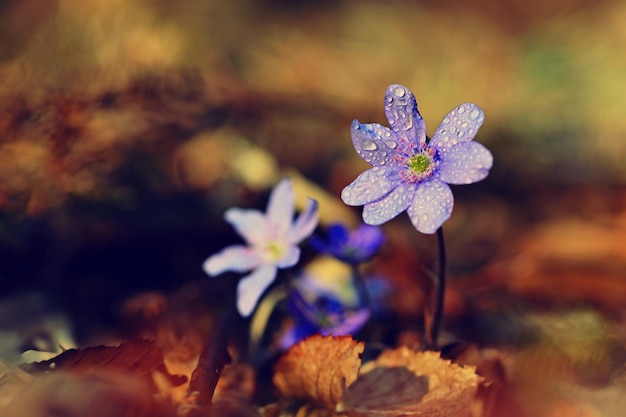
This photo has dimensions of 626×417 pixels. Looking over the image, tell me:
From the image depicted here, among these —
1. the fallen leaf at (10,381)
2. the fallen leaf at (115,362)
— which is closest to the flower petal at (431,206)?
the fallen leaf at (115,362)

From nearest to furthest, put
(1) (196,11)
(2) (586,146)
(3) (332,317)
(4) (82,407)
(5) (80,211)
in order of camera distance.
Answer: (4) (82,407)
(3) (332,317)
(5) (80,211)
(2) (586,146)
(1) (196,11)

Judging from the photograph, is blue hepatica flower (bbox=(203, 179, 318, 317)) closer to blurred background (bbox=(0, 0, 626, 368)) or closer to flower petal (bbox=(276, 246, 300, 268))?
flower petal (bbox=(276, 246, 300, 268))

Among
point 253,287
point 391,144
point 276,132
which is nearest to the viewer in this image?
point 391,144

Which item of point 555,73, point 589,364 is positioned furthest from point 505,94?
point 589,364

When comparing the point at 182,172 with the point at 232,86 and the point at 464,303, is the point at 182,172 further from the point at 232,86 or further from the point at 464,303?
the point at 464,303

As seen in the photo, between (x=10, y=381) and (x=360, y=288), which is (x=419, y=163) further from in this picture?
(x=10, y=381)

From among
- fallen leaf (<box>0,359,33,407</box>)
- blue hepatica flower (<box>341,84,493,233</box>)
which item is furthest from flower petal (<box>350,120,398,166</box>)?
fallen leaf (<box>0,359,33,407</box>)

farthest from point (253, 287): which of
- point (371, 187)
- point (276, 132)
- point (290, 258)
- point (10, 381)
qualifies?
point (276, 132)

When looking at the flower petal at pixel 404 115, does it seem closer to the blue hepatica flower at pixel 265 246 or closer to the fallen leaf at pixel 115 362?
the blue hepatica flower at pixel 265 246
